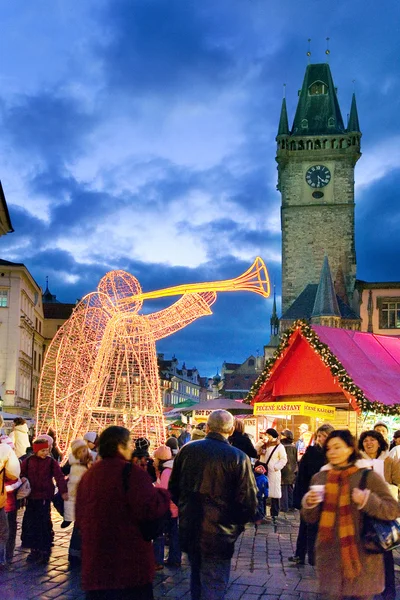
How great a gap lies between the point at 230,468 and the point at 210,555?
22.8 inches

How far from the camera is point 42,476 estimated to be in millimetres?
8547

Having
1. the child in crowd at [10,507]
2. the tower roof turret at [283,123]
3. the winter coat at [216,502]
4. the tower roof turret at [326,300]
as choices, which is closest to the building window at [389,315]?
the tower roof turret at [326,300]

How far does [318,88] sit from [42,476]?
60.5 m

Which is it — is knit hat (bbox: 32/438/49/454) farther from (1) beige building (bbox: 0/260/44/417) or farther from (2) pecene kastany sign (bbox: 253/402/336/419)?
(1) beige building (bbox: 0/260/44/417)

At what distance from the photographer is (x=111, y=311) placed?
14.9m

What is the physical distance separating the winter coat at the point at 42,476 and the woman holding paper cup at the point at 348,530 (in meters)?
4.91

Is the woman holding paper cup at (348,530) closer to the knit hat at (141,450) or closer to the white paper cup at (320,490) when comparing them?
the white paper cup at (320,490)

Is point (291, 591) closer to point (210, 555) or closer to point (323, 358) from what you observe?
point (210, 555)

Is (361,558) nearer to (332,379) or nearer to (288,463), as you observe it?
(288,463)

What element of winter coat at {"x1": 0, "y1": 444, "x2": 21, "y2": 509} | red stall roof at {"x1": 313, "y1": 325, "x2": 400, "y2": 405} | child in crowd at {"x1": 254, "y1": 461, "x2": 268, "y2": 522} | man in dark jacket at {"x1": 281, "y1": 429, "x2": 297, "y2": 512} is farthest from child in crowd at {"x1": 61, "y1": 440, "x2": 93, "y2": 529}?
red stall roof at {"x1": 313, "y1": 325, "x2": 400, "y2": 405}

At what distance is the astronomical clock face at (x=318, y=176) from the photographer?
195ft

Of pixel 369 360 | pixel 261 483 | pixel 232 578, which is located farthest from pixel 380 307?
pixel 232 578

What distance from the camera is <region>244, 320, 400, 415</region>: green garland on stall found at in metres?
15.1

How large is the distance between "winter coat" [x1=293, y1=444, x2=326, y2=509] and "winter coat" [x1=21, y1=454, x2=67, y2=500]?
2701mm
